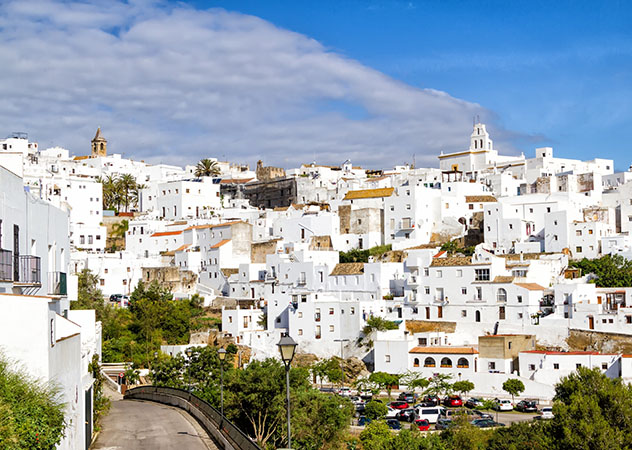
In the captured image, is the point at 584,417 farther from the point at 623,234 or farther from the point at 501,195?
the point at 501,195

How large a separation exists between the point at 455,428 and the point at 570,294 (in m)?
18.9

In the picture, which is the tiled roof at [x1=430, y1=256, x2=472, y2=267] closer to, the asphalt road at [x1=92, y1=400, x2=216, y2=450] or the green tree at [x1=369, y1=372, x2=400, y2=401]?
the green tree at [x1=369, y1=372, x2=400, y2=401]

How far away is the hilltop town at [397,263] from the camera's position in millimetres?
48062

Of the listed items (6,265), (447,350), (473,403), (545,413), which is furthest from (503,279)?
(6,265)

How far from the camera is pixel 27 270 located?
664 inches

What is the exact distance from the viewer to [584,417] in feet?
89.7

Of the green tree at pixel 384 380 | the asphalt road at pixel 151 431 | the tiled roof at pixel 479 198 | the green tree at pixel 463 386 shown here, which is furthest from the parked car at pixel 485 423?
the tiled roof at pixel 479 198

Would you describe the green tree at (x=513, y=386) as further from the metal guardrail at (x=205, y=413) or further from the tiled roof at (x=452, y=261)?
the metal guardrail at (x=205, y=413)

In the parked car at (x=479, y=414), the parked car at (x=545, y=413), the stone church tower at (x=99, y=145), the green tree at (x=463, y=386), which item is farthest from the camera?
the stone church tower at (x=99, y=145)

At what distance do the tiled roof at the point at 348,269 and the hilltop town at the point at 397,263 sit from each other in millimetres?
128

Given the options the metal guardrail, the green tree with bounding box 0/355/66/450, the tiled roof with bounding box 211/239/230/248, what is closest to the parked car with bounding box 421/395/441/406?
the metal guardrail

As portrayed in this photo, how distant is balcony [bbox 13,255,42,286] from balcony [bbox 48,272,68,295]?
1.18 meters

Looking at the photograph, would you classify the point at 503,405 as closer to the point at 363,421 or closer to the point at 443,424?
the point at 443,424

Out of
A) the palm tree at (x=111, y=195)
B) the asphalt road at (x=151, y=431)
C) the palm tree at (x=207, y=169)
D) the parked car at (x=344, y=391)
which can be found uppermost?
the palm tree at (x=207, y=169)
